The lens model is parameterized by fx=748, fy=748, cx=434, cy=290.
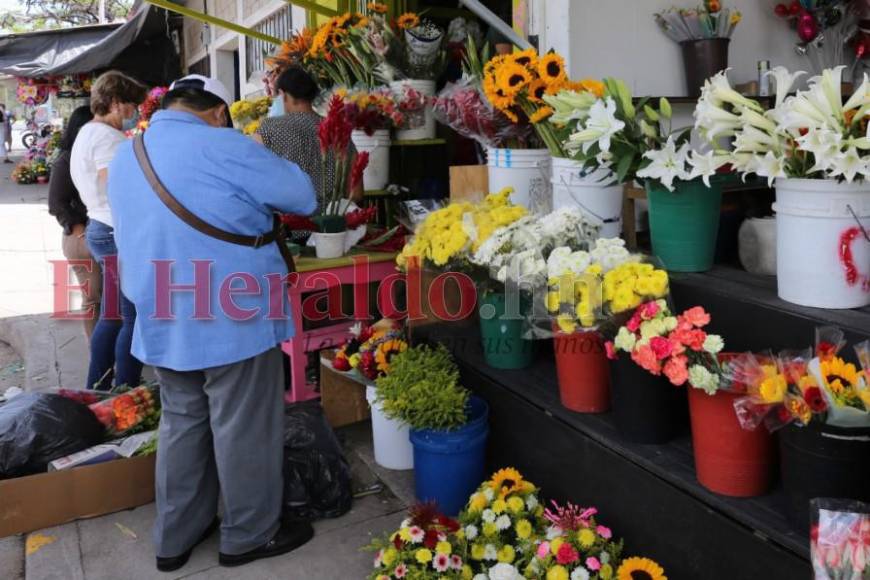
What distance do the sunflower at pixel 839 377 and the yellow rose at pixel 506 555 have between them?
114 cm

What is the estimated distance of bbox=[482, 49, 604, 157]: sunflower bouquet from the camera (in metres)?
2.98

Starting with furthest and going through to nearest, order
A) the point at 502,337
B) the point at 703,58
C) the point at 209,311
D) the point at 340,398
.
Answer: the point at 340,398, the point at 703,58, the point at 502,337, the point at 209,311

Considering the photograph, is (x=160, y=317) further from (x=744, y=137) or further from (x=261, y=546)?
(x=744, y=137)

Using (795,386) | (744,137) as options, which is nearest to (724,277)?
(744,137)

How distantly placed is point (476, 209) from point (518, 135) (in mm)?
513

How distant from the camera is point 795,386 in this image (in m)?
1.76

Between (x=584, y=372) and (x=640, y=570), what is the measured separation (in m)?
0.65

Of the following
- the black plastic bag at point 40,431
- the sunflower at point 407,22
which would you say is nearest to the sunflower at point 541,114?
the sunflower at point 407,22

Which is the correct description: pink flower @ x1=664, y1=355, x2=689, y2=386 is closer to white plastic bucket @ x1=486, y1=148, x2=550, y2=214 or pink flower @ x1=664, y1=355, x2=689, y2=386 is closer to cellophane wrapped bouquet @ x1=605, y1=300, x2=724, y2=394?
cellophane wrapped bouquet @ x1=605, y1=300, x2=724, y2=394

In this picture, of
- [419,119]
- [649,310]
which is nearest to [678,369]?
[649,310]

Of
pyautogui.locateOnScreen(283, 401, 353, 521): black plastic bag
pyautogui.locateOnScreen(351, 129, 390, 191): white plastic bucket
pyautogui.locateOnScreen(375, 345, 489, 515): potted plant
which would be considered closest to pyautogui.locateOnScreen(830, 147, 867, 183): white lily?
pyautogui.locateOnScreen(375, 345, 489, 515): potted plant

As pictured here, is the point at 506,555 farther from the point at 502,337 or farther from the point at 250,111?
the point at 250,111

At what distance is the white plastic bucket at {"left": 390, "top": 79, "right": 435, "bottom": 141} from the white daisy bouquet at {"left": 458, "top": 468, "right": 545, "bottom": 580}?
2.67 meters

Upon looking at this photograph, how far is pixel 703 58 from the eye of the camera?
3756 millimetres
